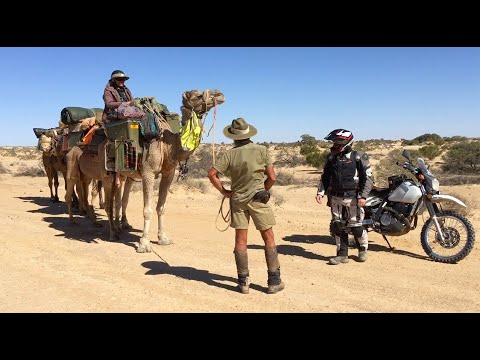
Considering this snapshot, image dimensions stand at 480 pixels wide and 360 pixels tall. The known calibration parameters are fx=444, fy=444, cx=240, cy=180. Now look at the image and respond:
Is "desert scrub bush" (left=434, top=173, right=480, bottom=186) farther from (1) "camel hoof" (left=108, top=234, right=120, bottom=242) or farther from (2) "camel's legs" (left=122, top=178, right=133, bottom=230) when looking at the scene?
(1) "camel hoof" (left=108, top=234, right=120, bottom=242)

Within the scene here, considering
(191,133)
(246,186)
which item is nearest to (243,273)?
(246,186)

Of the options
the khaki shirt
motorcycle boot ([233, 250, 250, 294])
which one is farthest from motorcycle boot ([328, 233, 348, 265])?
the khaki shirt

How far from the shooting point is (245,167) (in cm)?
552

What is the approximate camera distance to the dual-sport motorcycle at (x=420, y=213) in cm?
710

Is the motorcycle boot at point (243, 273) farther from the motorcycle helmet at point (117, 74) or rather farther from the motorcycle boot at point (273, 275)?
the motorcycle helmet at point (117, 74)

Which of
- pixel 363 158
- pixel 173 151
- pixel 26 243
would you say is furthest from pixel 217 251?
pixel 26 243

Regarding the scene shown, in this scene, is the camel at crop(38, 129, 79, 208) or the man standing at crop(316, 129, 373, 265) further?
the camel at crop(38, 129, 79, 208)

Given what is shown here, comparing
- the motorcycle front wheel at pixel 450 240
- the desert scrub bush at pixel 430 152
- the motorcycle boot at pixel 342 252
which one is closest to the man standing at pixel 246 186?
the motorcycle boot at pixel 342 252

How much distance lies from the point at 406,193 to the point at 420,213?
1.38 feet

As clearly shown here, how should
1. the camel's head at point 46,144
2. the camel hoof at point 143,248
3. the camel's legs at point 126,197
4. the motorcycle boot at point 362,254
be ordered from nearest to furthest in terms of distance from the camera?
1. the motorcycle boot at point 362,254
2. the camel hoof at point 143,248
3. the camel's legs at point 126,197
4. the camel's head at point 46,144

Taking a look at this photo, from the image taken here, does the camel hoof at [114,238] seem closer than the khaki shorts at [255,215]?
No

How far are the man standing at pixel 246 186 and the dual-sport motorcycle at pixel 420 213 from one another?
2.58 meters

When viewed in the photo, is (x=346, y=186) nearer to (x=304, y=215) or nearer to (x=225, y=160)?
(x=225, y=160)

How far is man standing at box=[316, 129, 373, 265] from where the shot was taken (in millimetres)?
7094
